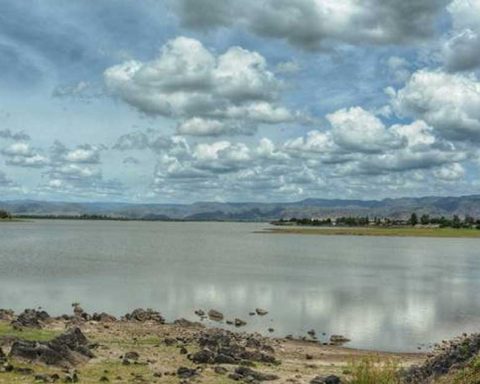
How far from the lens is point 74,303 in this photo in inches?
2511

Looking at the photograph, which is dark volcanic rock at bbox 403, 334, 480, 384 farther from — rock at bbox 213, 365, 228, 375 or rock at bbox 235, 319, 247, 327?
rock at bbox 235, 319, 247, 327

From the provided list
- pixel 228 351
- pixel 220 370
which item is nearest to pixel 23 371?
pixel 220 370

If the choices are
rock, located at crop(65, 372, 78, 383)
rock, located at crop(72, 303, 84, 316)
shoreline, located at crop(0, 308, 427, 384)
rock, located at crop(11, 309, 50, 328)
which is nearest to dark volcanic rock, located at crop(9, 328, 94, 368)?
shoreline, located at crop(0, 308, 427, 384)

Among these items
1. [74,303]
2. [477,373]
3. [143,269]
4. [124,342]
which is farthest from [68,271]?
[477,373]

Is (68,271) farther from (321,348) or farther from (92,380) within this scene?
(92,380)

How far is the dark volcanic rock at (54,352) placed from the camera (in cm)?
2992

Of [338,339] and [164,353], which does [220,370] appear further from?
[338,339]

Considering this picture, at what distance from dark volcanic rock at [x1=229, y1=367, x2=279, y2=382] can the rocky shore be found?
0.05m

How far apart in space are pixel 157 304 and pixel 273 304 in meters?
12.9

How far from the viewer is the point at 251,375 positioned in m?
30.6

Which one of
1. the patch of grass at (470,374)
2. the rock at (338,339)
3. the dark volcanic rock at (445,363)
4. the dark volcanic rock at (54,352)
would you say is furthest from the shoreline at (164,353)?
the patch of grass at (470,374)

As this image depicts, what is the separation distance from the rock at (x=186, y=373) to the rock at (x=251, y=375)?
2.20m

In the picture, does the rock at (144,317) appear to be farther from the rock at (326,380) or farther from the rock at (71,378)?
the rock at (326,380)

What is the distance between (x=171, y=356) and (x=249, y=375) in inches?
284
